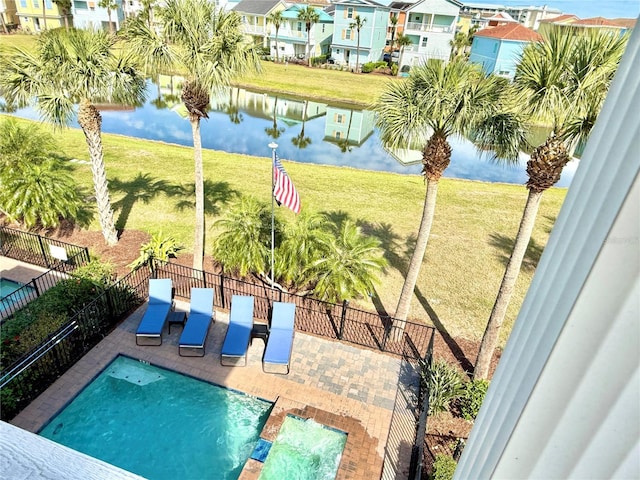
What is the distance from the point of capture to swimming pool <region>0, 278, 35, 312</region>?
10477mm

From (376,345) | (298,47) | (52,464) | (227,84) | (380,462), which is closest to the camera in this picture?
(52,464)

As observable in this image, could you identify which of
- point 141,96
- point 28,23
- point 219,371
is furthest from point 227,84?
point 28,23

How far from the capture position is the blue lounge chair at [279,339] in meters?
8.99

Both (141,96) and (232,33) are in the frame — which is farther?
(141,96)


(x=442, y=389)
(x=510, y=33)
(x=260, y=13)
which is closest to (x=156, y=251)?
(x=442, y=389)

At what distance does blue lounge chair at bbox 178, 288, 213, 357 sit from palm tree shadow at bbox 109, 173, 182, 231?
6.68m

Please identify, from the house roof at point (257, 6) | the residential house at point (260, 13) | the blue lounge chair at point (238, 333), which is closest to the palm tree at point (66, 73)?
the blue lounge chair at point (238, 333)

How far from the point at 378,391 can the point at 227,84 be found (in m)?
7.98

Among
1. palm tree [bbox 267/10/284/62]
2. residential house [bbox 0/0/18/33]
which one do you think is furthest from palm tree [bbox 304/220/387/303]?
residential house [bbox 0/0/18/33]

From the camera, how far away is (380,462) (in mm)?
7465

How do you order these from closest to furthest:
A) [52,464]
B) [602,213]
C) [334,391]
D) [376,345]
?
1. [602,213]
2. [52,464]
3. [334,391]
4. [376,345]

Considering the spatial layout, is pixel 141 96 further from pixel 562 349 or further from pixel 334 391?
pixel 562 349

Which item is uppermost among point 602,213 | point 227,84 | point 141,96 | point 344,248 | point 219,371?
point 602,213

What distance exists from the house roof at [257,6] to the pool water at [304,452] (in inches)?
2441
